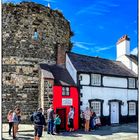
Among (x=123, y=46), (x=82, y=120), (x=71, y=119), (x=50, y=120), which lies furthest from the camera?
(x=123, y=46)

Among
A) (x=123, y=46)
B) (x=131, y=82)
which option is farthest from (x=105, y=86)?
(x=123, y=46)

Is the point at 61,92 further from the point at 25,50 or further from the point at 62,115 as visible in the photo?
the point at 25,50

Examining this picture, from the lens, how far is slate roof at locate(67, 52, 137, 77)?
39.8 ft

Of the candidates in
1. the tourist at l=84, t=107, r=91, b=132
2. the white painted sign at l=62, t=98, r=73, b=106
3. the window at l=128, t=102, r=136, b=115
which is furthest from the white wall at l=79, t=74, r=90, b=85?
the window at l=128, t=102, r=136, b=115

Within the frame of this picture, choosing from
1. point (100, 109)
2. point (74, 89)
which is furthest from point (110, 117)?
point (74, 89)

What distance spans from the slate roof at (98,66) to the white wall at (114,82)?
0.21 meters

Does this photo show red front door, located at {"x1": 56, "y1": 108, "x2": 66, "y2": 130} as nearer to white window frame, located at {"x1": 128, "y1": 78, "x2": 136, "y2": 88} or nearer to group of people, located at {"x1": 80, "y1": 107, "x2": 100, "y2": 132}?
group of people, located at {"x1": 80, "y1": 107, "x2": 100, "y2": 132}

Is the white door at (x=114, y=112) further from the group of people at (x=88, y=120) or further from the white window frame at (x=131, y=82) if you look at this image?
the group of people at (x=88, y=120)

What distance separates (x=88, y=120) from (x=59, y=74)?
7.14 feet

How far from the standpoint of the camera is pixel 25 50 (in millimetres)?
11477

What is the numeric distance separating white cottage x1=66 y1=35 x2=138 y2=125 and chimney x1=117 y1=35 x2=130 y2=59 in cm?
95

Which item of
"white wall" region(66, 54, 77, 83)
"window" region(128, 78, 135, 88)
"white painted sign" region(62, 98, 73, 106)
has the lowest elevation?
"white painted sign" region(62, 98, 73, 106)

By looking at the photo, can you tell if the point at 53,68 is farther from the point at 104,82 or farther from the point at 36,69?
the point at 104,82

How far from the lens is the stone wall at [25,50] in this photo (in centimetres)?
1112
